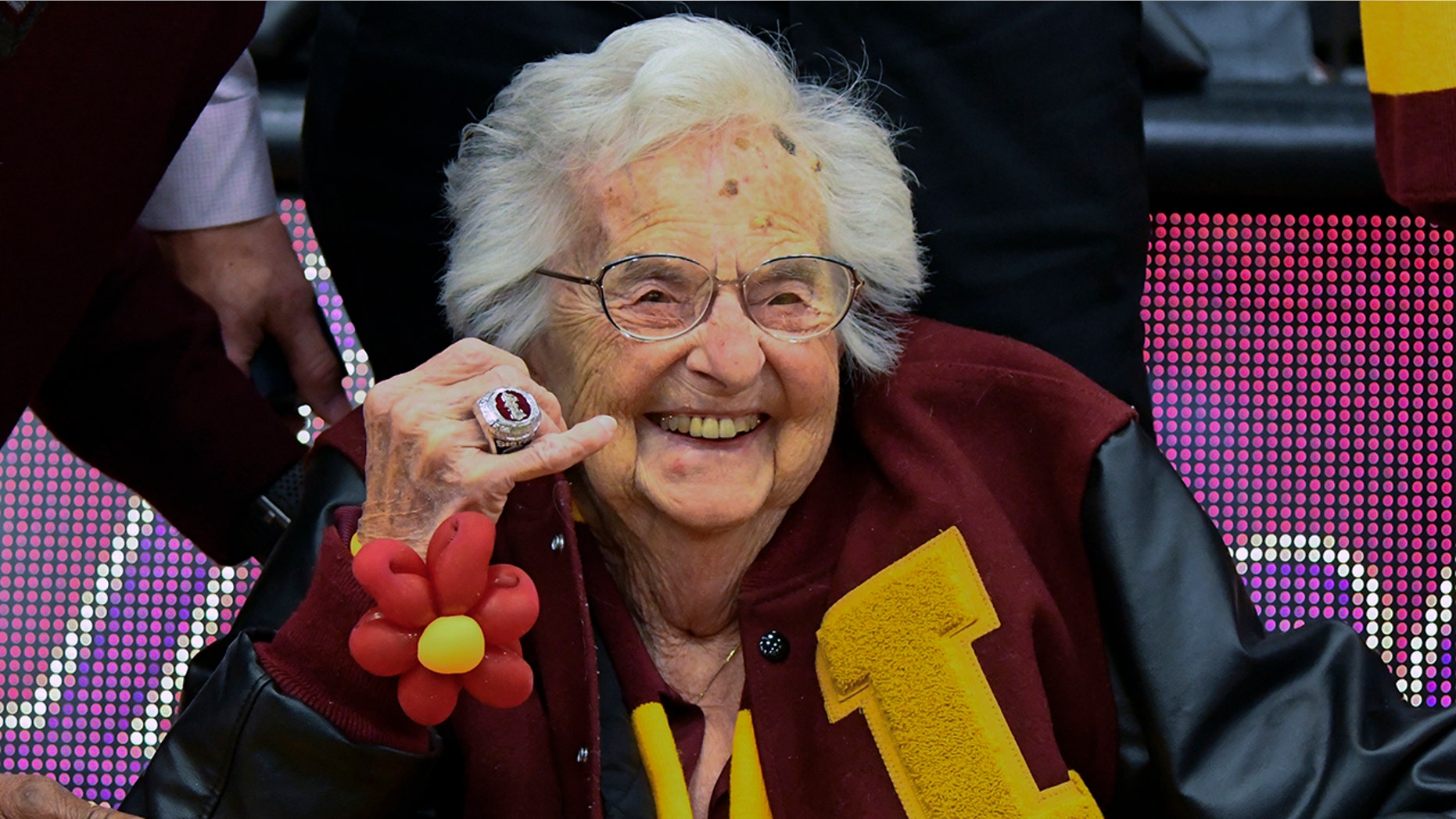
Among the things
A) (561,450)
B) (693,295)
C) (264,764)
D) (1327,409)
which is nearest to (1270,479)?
(1327,409)

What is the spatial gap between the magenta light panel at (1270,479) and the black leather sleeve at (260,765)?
806mm

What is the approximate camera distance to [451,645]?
4.82 ft

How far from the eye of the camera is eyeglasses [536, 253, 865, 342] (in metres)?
1.82

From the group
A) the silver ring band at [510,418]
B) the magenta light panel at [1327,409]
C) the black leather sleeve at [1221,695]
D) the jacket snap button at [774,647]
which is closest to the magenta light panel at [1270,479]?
the magenta light panel at [1327,409]

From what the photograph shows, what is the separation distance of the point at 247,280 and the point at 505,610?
1002 millimetres

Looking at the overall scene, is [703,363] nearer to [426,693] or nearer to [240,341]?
[426,693]

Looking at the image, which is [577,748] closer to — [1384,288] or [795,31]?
[795,31]

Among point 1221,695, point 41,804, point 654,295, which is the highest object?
point 654,295

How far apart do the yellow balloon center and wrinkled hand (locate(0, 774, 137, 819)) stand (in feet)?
1.39

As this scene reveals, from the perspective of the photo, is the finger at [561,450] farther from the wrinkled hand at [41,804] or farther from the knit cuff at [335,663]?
the wrinkled hand at [41,804]

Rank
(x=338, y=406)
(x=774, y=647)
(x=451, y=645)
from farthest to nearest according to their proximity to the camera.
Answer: (x=338, y=406) → (x=774, y=647) → (x=451, y=645)

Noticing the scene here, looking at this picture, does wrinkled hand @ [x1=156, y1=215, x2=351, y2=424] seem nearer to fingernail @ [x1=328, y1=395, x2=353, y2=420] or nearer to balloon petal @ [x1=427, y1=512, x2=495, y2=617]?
fingernail @ [x1=328, y1=395, x2=353, y2=420]

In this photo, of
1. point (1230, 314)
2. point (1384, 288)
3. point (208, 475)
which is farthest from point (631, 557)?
point (1384, 288)

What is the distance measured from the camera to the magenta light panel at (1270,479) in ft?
7.95
